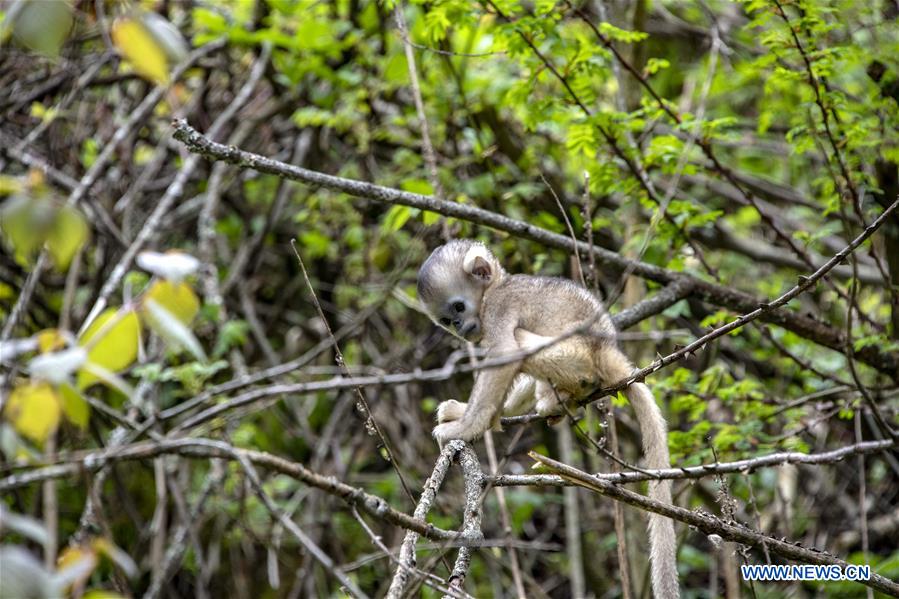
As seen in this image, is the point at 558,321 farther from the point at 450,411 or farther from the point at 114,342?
the point at 114,342

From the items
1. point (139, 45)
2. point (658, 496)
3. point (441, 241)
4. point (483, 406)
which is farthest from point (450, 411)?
point (139, 45)

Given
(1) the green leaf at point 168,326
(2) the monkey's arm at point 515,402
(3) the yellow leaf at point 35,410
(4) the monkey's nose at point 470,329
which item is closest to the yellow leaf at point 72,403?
(3) the yellow leaf at point 35,410

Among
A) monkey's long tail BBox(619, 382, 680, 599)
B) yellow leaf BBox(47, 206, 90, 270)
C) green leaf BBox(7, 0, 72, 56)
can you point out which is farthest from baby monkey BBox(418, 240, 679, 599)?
green leaf BBox(7, 0, 72, 56)

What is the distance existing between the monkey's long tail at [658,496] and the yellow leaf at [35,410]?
2386mm

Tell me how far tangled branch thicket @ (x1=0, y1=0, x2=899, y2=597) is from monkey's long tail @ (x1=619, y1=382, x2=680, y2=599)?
189 millimetres

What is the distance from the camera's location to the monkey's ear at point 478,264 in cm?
479

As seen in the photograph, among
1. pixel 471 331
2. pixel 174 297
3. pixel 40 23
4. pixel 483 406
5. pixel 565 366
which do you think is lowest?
pixel 174 297

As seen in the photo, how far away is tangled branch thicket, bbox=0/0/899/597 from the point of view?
4.96 meters

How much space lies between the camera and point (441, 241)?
6.62 meters

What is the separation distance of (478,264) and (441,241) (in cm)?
183

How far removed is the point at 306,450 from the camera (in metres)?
8.05

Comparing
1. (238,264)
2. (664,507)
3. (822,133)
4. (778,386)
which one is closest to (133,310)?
(664,507)

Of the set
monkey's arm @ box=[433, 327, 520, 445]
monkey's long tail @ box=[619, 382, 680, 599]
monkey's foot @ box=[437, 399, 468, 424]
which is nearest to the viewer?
monkey's long tail @ box=[619, 382, 680, 599]

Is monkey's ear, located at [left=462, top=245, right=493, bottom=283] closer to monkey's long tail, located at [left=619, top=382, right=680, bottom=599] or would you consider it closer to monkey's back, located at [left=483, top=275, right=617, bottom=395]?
monkey's back, located at [left=483, top=275, right=617, bottom=395]
